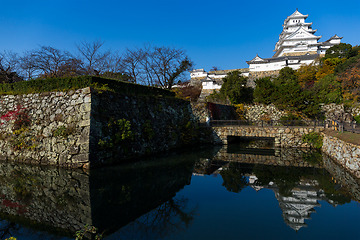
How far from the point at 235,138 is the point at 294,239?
19.1 meters

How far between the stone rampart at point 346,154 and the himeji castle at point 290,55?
27.5 metres

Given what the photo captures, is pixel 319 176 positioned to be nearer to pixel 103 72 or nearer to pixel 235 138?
pixel 235 138

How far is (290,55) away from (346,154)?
43535 millimetres

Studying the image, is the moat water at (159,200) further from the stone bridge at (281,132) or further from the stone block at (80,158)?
the stone bridge at (281,132)

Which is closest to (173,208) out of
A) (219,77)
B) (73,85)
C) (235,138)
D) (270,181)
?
(270,181)

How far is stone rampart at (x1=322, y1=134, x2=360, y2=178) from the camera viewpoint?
8.44m

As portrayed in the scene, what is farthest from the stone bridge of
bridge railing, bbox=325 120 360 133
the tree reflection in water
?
the tree reflection in water

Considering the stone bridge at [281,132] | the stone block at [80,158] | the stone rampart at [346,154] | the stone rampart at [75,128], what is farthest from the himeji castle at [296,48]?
the stone block at [80,158]

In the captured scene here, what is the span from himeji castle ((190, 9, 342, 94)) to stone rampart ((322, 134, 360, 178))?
2755 cm

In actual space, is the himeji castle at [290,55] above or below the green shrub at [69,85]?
above

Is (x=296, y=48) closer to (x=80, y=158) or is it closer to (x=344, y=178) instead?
(x=344, y=178)

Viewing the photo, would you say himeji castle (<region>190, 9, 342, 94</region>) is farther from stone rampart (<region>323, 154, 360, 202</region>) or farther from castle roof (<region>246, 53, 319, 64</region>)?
stone rampart (<region>323, 154, 360, 202</region>)

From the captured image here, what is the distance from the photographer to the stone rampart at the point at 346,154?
8438 millimetres

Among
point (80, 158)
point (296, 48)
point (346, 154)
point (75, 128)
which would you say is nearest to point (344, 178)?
point (346, 154)
